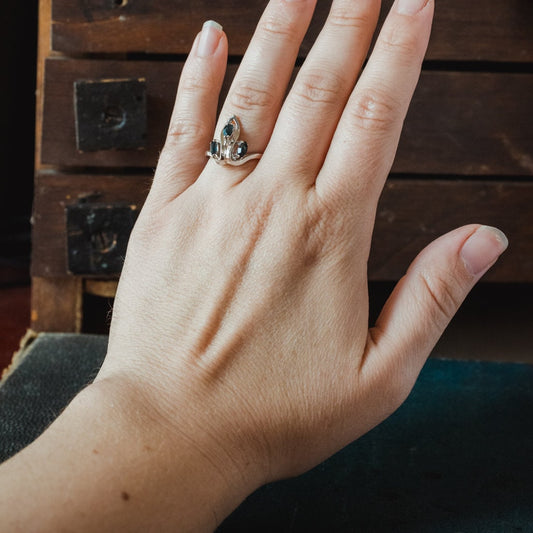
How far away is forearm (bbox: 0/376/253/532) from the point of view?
19.5 inches

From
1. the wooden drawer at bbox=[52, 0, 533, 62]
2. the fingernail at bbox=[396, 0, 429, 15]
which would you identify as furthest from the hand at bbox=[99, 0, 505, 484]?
the wooden drawer at bbox=[52, 0, 533, 62]

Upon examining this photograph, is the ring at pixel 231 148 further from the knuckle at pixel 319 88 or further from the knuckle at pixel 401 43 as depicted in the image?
the knuckle at pixel 401 43

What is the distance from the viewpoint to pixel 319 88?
2.38 ft

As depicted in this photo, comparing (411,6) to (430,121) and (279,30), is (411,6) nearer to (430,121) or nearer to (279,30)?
(279,30)

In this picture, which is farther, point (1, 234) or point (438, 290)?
point (1, 234)

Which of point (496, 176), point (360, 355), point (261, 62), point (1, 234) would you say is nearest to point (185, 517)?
point (360, 355)

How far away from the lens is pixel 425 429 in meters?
0.82

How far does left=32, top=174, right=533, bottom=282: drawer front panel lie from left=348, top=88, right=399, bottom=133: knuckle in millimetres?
361

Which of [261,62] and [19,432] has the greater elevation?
[261,62]

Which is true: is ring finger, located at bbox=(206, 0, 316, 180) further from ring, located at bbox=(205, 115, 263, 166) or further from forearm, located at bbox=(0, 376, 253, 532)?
forearm, located at bbox=(0, 376, 253, 532)

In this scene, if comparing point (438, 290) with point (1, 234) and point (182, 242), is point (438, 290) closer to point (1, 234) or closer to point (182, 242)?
point (182, 242)

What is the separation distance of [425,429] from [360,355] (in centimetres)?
23

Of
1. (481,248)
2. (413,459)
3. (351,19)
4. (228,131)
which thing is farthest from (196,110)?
(413,459)

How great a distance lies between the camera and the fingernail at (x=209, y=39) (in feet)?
2.65
